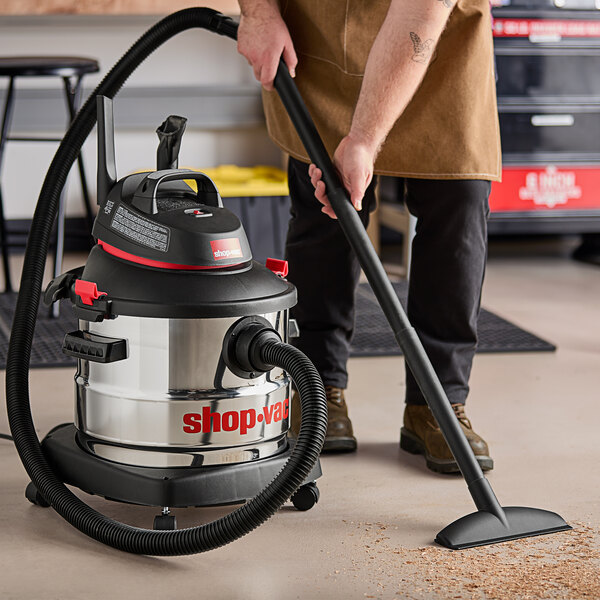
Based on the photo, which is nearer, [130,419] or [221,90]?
[130,419]

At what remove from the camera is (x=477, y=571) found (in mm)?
1184

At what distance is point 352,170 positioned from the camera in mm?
1308

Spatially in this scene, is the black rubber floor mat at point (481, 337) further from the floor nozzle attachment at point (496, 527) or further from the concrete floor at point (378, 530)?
the floor nozzle attachment at point (496, 527)

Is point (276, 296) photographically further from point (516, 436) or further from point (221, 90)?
point (221, 90)

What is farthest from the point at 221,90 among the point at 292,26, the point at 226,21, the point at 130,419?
the point at 130,419

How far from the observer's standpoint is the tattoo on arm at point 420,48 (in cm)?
133

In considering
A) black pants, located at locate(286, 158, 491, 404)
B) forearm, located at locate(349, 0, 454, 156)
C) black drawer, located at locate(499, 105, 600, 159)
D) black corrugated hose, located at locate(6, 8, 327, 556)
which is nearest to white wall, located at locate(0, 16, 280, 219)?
black drawer, located at locate(499, 105, 600, 159)

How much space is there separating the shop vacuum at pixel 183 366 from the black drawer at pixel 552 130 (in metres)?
2.21

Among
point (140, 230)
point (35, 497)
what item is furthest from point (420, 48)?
point (35, 497)

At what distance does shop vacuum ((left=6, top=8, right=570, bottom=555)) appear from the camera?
120cm

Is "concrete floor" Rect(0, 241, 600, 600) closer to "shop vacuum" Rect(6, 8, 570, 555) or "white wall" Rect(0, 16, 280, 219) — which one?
"shop vacuum" Rect(6, 8, 570, 555)

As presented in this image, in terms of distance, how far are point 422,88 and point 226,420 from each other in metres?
0.63

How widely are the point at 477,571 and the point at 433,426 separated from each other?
1.37 ft

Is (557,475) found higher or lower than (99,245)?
lower
